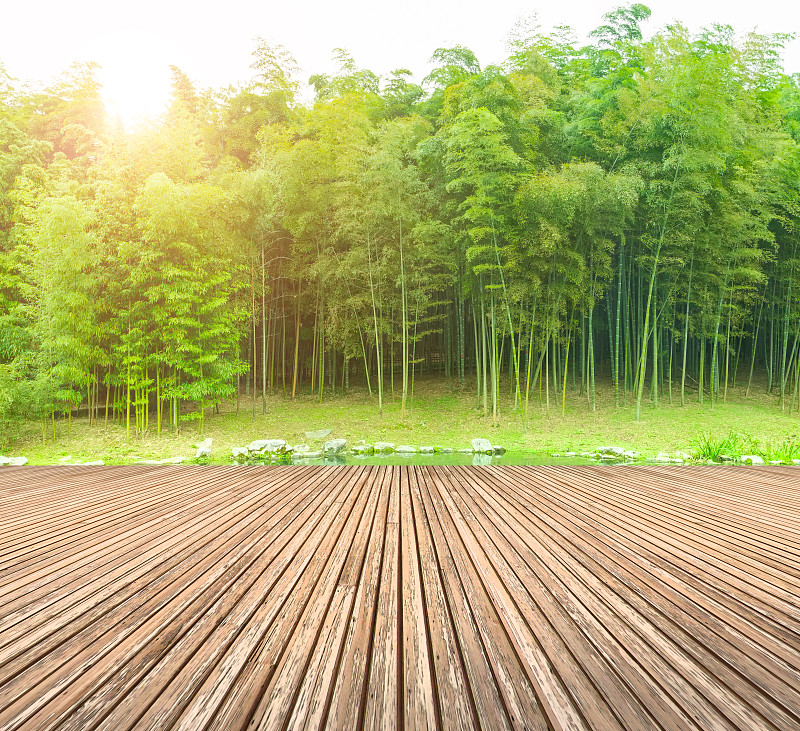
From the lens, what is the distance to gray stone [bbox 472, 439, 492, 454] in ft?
21.6

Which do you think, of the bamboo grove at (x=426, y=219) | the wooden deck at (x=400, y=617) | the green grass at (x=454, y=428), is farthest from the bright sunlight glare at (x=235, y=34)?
the wooden deck at (x=400, y=617)

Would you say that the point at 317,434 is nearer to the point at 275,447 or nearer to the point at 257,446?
the point at 275,447

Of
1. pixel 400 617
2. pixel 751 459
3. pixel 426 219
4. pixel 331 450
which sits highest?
pixel 426 219

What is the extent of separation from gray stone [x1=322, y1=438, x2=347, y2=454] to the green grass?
0.53 metres

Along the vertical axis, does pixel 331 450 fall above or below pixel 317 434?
below

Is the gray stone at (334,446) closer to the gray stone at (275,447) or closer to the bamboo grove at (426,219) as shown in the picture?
the gray stone at (275,447)

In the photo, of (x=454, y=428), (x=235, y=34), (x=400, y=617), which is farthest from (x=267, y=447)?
(x=235, y=34)

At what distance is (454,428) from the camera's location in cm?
762

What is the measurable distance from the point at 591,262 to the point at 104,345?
830cm

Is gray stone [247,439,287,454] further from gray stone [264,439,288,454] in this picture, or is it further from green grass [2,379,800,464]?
green grass [2,379,800,464]

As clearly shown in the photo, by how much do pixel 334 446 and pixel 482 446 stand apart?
89.2 inches

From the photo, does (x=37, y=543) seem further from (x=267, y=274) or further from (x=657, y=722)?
(x=267, y=274)

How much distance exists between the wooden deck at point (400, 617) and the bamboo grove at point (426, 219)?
15.9ft

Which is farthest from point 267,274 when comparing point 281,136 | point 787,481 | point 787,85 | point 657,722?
point 787,85
